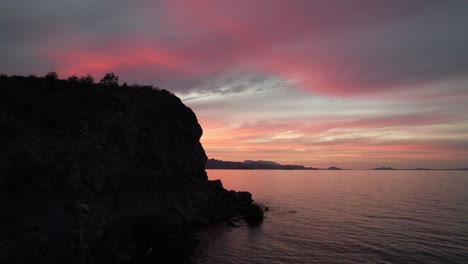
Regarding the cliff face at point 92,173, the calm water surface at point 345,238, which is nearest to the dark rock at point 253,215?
the calm water surface at point 345,238

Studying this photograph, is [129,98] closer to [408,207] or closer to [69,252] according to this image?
[69,252]

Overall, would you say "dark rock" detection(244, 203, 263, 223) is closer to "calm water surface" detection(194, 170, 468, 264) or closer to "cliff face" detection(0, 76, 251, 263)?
"calm water surface" detection(194, 170, 468, 264)

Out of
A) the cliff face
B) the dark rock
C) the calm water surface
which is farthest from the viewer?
the dark rock

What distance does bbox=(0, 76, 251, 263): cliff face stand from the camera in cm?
2686

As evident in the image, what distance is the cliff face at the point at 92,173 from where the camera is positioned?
88.1ft

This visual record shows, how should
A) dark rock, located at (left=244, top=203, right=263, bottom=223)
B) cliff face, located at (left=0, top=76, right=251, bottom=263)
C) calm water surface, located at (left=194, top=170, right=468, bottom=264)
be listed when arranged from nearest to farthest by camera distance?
1. cliff face, located at (left=0, top=76, right=251, bottom=263)
2. calm water surface, located at (left=194, top=170, right=468, bottom=264)
3. dark rock, located at (left=244, top=203, right=263, bottom=223)

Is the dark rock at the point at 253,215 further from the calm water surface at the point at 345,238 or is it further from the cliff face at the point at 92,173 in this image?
the cliff face at the point at 92,173

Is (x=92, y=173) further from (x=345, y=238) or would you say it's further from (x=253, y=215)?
(x=345, y=238)

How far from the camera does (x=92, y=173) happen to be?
35594 millimetres

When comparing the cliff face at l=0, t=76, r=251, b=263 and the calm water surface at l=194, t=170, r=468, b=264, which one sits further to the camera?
the calm water surface at l=194, t=170, r=468, b=264

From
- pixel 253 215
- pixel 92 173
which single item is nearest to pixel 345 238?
pixel 253 215

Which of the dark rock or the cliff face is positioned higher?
the cliff face

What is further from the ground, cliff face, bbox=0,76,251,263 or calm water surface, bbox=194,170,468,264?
cliff face, bbox=0,76,251,263

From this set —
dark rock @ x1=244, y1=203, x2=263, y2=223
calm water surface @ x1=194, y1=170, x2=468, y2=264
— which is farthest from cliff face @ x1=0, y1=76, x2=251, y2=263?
calm water surface @ x1=194, y1=170, x2=468, y2=264
